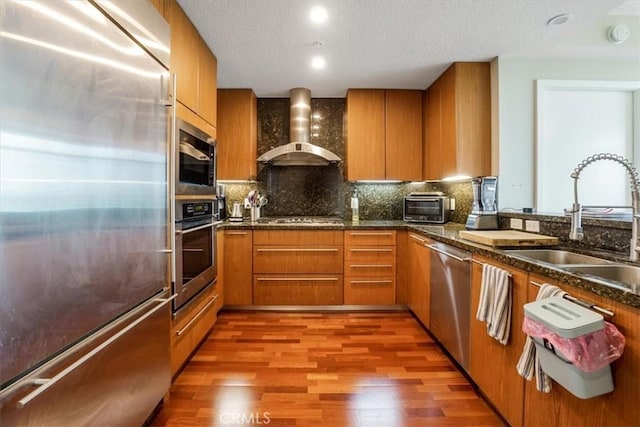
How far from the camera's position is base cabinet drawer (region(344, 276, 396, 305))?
309cm

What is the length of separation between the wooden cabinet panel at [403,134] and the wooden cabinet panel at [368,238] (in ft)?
2.46

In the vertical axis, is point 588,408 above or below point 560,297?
below

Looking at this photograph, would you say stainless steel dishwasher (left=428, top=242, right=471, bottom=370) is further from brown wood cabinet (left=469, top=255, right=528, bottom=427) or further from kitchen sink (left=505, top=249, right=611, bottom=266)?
kitchen sink (left=505, top=249, right=611, bottom=266)

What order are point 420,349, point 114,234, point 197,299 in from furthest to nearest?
point 420,349, point 197,299, point 114,234

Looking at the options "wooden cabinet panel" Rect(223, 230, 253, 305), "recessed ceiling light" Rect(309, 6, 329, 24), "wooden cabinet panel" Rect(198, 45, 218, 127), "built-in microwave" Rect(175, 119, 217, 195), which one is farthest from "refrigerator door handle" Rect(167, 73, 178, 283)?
"wooden cabinet panel" Rect(223, 230, 253, 305)

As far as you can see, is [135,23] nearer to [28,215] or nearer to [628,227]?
[28,215]

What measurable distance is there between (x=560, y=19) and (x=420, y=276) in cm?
208

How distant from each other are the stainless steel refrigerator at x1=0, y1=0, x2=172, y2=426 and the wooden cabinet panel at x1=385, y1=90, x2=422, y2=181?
2499 mm

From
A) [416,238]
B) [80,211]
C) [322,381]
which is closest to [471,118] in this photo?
[416,238]

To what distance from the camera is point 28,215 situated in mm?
841

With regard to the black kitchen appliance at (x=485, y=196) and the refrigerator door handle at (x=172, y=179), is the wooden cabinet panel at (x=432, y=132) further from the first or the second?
the refrigerator door handle at (x=172, y=179)

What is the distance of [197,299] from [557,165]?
321 cm

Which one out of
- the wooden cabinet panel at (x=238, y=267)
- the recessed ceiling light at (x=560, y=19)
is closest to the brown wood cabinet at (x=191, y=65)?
the wooden cabinet panel at (x=238, y=267)

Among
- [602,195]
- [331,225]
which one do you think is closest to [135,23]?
[331,225]
